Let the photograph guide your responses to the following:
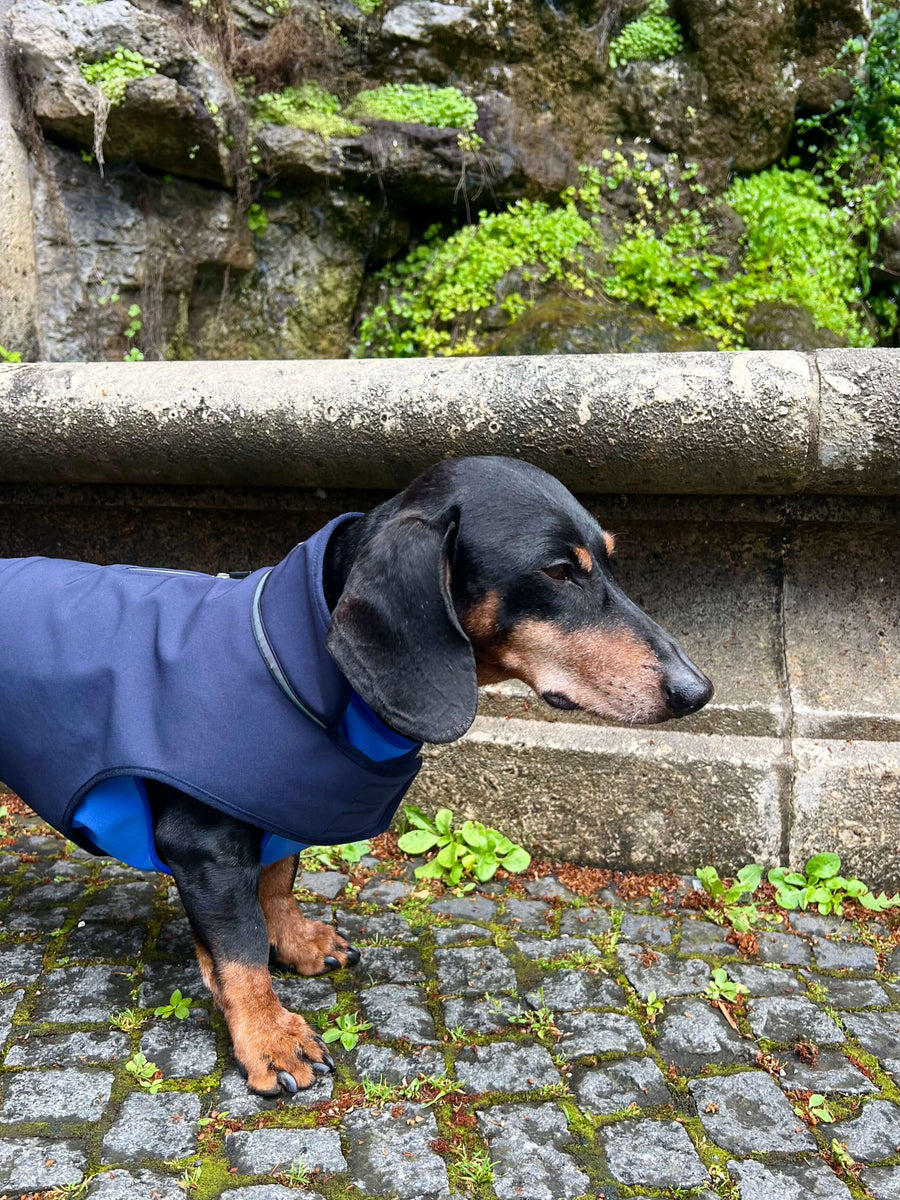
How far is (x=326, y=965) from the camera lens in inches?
110

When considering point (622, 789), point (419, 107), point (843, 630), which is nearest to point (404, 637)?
point (622, 789)

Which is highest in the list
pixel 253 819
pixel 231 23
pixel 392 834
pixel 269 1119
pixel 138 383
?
pixel 231 23

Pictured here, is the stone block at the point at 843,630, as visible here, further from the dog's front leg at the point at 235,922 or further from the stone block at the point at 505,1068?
the dog's front leg at the point at 235,922

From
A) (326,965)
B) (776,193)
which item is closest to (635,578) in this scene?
(326,965)

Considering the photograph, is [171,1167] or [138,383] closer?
[171,1167]

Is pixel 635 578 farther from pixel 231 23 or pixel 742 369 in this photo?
pixel 231 23

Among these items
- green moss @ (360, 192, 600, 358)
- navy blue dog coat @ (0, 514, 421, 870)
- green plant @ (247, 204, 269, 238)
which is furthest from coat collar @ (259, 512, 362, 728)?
green plant @ (247, 204, 269, 238)

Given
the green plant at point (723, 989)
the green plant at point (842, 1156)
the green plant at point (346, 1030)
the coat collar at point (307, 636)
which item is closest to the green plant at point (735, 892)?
the green plant at point (723, 989)

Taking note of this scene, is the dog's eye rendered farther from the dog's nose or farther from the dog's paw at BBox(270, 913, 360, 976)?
the dog's paw at BBox(270, 913, 360, 976)

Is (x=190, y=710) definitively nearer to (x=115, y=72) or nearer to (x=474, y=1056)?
(x=474, y=1056)

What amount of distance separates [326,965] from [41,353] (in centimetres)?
368

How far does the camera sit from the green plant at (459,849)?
129 inches

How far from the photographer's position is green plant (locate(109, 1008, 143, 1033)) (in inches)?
98.7

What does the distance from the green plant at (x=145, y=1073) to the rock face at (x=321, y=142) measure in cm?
371
